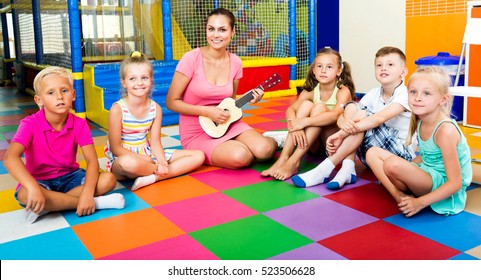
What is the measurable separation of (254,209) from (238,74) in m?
1.08

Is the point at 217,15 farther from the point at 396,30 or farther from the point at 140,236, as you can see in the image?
the point at 396,30

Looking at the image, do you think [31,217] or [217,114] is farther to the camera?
[217,114]

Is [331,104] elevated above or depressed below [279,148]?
above

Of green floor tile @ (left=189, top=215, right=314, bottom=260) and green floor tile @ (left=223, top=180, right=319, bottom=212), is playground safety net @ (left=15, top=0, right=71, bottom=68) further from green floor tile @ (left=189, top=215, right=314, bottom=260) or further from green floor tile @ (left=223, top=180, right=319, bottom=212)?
green floor tile @ (left=189, top=215, right=314, bottom=260)

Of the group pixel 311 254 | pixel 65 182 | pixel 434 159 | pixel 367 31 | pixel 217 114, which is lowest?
pixel 311 254

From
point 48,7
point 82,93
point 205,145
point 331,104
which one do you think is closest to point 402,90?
point 331,104

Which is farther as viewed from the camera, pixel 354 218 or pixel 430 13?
pixel 430 13

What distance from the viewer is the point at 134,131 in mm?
2414

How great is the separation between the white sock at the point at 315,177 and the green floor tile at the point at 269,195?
40mm

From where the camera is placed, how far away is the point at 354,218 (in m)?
1.86

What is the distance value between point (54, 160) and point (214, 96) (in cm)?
103

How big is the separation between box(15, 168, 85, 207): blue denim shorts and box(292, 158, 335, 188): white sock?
104 centimetres

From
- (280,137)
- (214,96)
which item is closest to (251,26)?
(280,137)

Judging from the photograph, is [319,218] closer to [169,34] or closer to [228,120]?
[228,120]
